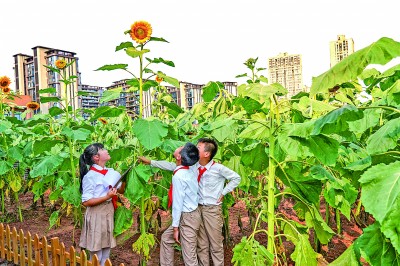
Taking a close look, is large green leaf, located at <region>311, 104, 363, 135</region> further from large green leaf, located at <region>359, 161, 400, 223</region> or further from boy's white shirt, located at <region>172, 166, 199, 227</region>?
boy's white shirt, located at <region>172, 166, 199, 227</region>

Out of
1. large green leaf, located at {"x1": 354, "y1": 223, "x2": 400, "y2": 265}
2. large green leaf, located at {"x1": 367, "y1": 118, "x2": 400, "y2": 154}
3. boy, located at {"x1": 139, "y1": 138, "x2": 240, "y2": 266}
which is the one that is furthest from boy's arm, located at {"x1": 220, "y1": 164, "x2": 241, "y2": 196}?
large green leaf, located at {"x1": 354, "y1": 223, "x2": 400, "y2": 265}

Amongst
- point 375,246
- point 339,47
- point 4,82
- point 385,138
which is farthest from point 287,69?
point 375,246

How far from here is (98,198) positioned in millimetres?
3393

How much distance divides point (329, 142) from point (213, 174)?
1784 millimetres

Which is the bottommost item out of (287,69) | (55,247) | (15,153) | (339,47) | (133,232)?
(133,232)

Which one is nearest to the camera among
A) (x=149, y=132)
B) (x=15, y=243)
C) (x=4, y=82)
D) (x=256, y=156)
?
(x=256, y=156)

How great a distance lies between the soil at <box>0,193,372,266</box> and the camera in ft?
13.6

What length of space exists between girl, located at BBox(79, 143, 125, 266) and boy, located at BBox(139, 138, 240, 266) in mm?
464

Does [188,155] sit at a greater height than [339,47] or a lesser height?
lesser

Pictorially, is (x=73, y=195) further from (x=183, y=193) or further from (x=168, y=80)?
(x=168, y=80)

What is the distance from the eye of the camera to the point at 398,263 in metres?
1.06

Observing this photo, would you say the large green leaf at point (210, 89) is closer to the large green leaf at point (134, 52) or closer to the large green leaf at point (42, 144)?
the large green leaf at point (134, 52)

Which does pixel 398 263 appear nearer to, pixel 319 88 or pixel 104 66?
pixel 319 88

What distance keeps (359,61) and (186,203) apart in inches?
105
